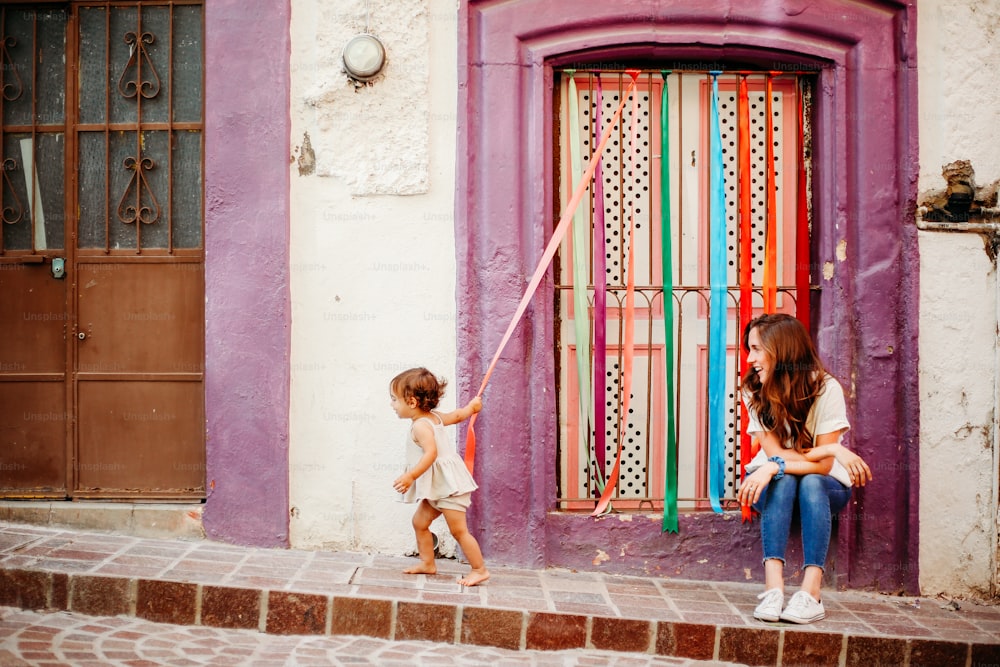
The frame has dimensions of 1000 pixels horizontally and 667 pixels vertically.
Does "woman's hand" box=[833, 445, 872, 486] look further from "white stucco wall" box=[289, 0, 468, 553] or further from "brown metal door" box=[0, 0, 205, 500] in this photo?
"brown metal door" box=[0, 0, 205, 500]

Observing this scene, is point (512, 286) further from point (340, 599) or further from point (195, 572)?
point (195, 572)

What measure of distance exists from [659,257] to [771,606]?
194 centimetres

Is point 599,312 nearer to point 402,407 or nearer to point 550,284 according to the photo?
point 550,284

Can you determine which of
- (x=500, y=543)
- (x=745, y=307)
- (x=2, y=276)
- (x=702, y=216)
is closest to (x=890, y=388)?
(x=745, y=307)

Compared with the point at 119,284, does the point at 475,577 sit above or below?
below

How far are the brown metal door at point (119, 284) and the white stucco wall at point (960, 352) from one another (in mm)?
3938

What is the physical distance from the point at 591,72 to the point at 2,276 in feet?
11.4

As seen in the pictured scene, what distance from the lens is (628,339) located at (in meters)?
5.15

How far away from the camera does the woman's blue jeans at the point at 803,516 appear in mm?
4324

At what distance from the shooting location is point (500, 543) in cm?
496

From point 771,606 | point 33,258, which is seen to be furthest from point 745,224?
point 33,258

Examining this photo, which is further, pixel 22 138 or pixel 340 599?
pixel 22 138

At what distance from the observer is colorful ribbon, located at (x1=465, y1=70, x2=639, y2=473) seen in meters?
4.89

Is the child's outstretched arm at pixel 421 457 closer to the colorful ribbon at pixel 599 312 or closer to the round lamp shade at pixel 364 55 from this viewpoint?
the colorful ribbon at pixel 599 312
